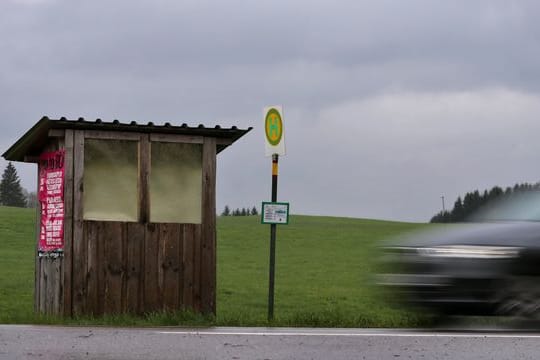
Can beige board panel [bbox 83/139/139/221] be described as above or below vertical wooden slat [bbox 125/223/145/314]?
above

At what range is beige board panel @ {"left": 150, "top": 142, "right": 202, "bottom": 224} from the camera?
15.4 metres

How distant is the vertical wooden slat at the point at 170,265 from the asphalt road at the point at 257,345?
18.7 feet

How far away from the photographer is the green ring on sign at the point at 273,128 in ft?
50.1

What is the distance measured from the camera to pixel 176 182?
1559 centimetres

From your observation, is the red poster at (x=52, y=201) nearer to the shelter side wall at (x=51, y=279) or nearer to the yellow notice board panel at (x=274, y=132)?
the shelter side wall at (x=51, y=279)

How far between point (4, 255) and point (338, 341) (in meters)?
34.9

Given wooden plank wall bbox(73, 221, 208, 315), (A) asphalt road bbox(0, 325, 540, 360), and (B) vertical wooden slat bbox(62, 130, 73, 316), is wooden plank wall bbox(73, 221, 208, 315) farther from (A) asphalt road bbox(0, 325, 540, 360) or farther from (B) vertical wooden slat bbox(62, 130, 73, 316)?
(A) asphalt road bbox(0, 325, 540, 360)

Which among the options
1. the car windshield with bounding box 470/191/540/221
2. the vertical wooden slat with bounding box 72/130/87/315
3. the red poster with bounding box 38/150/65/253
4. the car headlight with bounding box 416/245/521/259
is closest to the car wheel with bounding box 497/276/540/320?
the car headlight with bounding box 416/245/521/259

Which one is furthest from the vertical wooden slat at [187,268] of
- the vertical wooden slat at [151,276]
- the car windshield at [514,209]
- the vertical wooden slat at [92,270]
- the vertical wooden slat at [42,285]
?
the car windshield at [514,209]

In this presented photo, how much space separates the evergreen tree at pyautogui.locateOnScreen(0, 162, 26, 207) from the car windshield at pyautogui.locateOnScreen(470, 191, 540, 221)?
139580 mm

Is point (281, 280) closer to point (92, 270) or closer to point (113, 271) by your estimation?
point (113, 271)

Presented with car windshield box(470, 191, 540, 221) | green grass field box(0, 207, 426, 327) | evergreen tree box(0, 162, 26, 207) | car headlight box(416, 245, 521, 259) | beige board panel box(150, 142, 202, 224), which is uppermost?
evergreen tree box(0, 162, 26, 207)

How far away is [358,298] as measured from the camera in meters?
28.2

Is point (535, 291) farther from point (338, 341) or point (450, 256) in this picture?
point (338, 341)
